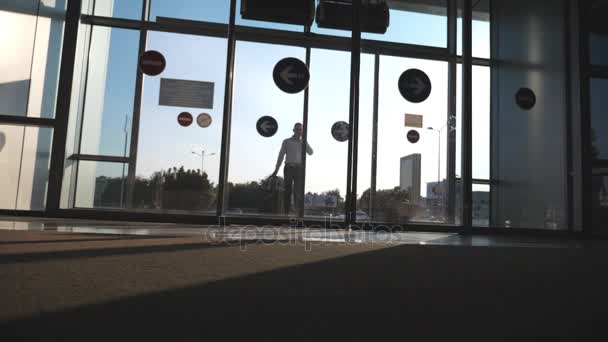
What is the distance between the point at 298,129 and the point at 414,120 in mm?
1706

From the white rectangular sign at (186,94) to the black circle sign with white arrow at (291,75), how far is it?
0.94 meters

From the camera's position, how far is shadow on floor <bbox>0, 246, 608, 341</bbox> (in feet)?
2.04

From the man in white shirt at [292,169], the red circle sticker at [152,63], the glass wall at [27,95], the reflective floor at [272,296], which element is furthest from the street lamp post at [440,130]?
the glass wall at [27,95]

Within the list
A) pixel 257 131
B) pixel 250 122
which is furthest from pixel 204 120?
pixel 257 131

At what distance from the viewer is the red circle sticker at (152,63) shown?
5.16m

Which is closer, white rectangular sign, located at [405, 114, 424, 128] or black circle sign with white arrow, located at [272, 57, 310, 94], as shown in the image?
black circle sign with white arrow, located at [272, 57, 310, 94]

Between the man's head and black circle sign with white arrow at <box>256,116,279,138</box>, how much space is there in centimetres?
25

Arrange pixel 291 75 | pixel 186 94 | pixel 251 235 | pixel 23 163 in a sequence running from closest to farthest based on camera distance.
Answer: pixel 251 235 → pixel 23 163 → pixel 186 94 → pixel 291 75

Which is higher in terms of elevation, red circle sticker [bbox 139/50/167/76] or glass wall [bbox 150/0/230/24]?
glass wall [bbox 150/0/230/24]

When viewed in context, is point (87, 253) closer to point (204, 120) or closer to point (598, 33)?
point (204, 120)

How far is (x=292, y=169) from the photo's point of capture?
534 cm

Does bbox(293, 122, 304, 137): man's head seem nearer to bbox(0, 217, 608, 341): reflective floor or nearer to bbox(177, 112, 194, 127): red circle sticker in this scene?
bbox(177, 112, 194, 127): red circle sticker

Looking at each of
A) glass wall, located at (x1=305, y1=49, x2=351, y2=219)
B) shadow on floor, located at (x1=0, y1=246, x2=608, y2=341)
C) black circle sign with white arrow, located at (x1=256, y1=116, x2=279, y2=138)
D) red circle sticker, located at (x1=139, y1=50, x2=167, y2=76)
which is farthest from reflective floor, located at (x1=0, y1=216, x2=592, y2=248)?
red circle sticker, located at (x1=139, y1=50, x2=167, y2=76)

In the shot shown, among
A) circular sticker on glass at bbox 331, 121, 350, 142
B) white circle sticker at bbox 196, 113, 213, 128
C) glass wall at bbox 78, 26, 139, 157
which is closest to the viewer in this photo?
glass wall at bbox 78, 26, 139, 157
